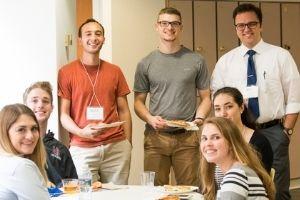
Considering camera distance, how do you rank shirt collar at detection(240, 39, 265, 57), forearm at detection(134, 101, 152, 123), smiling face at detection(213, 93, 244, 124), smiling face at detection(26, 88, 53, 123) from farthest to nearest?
forearm at detection(134, 101, 152, 123) → shirt collar at detection(240, 39, 265, 57) → smiling face at detection(26, 88, 53, 123) → smiling face at detection(213, 93, 244, 124)

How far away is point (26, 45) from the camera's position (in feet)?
12.5

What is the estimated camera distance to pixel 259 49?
3.56 m

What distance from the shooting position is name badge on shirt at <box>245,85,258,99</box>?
11.3ft

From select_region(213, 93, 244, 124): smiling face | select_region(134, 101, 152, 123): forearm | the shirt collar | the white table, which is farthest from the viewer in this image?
select_region(134, 101, 152, 123): forearm

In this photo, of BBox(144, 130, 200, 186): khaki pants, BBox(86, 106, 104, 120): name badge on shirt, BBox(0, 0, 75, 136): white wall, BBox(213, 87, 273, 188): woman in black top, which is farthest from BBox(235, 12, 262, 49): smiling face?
BBox(0, 0, 75, 136): white wall

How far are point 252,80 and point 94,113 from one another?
126 cm

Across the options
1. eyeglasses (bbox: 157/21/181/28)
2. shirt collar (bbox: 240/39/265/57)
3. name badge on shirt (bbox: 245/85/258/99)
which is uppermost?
eyeglasses (bbox: 157/21/181/28)

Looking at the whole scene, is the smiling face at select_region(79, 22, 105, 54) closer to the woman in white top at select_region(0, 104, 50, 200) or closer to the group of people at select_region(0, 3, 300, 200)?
the group of people at select_region(0, 3, 300, 200)

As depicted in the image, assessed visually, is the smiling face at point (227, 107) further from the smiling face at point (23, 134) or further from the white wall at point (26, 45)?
the white wall at point (26, 45)

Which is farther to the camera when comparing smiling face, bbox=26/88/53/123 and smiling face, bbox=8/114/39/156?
smiling face, bbox=26/88/53/123

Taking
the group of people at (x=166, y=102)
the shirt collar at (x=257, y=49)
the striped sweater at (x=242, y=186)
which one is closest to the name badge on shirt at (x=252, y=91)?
the group of people at (x=166, y=102)

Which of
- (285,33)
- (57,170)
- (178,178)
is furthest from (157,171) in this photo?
(285,33)

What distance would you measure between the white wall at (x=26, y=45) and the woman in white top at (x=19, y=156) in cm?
136

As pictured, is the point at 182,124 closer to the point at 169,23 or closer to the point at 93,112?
the point at 93,112
